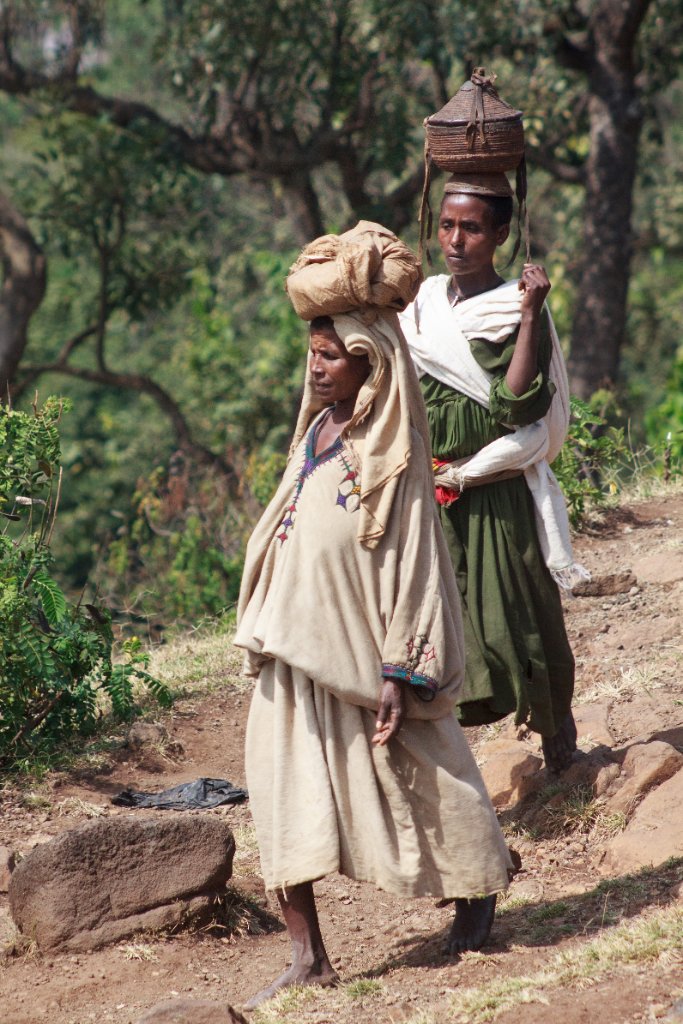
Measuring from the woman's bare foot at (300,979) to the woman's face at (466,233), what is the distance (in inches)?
75.9

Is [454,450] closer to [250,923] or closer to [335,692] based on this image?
[335,692]

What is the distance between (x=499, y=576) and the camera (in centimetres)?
386

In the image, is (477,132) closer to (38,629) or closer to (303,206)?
(38,629)

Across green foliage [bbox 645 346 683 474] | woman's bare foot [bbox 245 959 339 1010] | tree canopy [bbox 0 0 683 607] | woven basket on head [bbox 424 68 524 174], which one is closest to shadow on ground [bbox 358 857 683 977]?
woman's bare foot [bbox 245 959 339 1010]

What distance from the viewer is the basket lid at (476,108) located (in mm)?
3828

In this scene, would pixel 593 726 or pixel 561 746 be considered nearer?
pixel 561 746

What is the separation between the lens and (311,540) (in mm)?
3205

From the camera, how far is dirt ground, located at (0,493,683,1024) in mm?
3062

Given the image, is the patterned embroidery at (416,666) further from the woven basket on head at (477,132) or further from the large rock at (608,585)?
the large rock at (608,585)

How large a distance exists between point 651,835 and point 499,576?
2.83 ft

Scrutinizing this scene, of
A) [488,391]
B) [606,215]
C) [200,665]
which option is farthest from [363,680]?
[606,215]

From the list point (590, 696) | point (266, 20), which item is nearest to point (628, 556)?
point (590, 696)

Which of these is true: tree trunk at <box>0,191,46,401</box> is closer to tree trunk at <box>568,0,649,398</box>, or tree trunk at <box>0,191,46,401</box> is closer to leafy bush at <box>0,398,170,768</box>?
tree trunk at <box>568,0,649,398</box>

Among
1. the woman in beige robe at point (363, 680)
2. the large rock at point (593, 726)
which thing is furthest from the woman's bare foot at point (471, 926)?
the large rock at point (593, 726)
